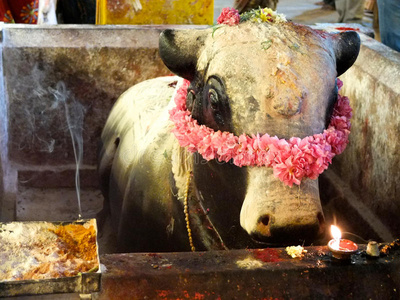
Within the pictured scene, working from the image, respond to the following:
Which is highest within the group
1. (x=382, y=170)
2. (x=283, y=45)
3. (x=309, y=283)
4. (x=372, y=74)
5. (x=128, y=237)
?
(x=283, y=45)

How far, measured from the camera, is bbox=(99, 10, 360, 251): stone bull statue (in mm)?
2625

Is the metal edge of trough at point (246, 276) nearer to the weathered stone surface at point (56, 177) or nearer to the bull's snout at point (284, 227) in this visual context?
the bull's snout at point (284, 227)

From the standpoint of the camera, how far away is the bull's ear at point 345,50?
3.16 meters

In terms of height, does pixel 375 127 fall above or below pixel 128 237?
above

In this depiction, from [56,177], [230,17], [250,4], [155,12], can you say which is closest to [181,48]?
[230,17]

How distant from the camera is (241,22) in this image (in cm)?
304

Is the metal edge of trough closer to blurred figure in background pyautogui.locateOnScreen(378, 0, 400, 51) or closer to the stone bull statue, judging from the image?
the stone bull statue

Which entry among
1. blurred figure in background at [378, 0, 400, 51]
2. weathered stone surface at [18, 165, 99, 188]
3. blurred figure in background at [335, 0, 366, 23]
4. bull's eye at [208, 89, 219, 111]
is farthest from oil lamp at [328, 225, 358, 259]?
blurred figure in background at [335, 0, 366, 23]

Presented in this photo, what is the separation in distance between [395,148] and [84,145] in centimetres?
257

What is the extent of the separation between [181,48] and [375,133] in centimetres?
166

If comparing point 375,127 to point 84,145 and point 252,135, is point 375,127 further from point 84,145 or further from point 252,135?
point 84,145

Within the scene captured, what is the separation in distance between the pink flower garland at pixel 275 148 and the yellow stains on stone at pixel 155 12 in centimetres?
256

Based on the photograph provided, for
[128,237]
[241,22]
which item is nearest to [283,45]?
[241,22]

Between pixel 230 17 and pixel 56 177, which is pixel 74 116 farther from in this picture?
pixel 230 17
